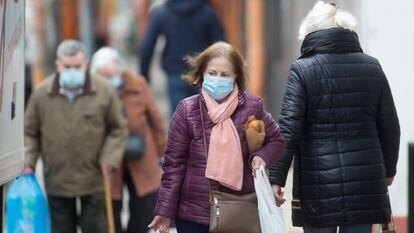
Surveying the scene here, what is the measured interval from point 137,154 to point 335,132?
12.0ft

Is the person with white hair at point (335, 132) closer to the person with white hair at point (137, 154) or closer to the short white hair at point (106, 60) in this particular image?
the person with white hair at point (137, 154)

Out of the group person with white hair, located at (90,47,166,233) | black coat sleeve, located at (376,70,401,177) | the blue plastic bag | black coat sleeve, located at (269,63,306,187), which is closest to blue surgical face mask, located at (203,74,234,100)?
black coat sleeve, located at (269,63,306,187)

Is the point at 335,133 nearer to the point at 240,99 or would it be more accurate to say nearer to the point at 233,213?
the point at 240,99

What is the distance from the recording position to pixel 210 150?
266 inches

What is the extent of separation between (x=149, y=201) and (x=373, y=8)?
8.07ft

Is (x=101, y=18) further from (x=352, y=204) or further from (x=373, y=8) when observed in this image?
(x=352, y=204)

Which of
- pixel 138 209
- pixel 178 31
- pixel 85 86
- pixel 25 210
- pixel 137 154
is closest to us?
pixel 25 210

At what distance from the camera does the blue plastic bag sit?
29.4 ft

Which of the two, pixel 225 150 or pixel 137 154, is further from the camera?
pixel 137 154

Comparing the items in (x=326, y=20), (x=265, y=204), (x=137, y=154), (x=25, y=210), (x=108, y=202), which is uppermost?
(x=326, y=20)

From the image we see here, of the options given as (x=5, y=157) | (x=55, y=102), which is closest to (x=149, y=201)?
(x=55, y=102)

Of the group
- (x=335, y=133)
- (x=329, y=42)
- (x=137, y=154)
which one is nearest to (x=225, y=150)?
(x=335, y=133)

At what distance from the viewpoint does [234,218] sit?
668 cm

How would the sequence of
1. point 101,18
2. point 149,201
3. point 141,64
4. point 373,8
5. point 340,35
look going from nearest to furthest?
point 340,35
point 373,8
point 149,201
point 141,64
point 101,18
